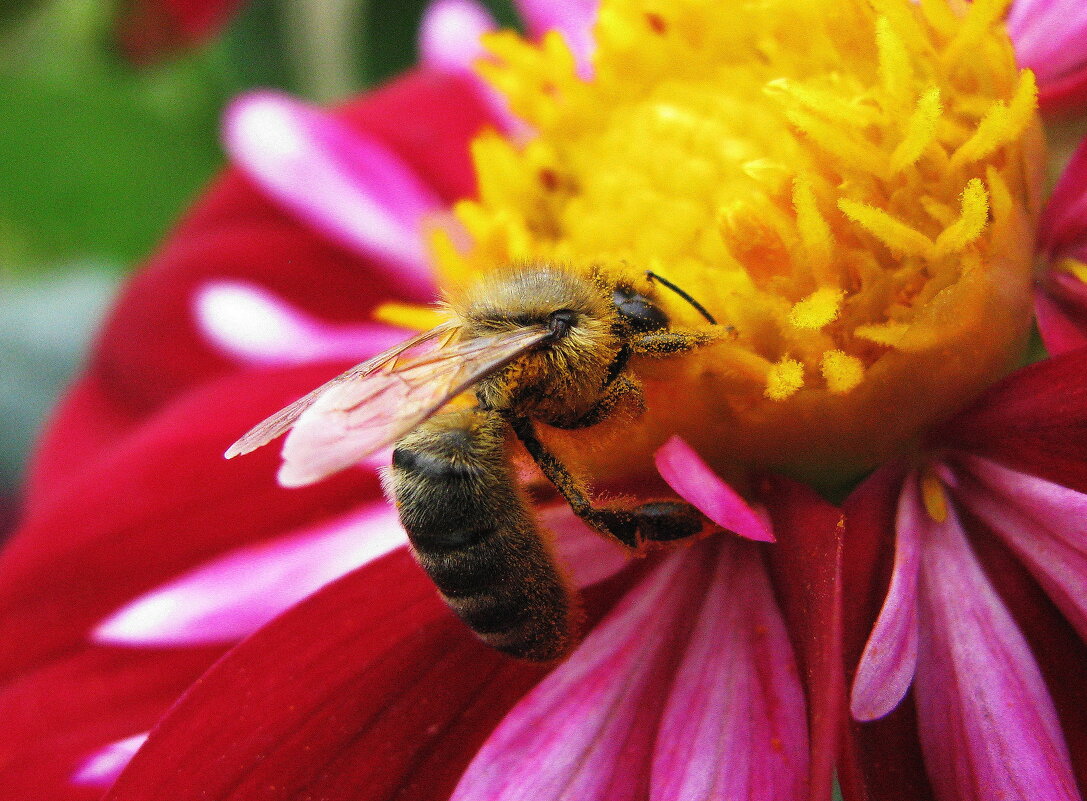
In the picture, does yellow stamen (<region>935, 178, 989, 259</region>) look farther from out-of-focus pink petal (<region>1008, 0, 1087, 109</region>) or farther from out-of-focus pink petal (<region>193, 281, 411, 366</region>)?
out-of-focus pink petal (<region>193, 281, 411, 366</region>)

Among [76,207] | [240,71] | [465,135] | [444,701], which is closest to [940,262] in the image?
[444,701]

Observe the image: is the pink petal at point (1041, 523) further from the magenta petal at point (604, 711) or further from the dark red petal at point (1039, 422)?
the magenta petal at point (604, 711)

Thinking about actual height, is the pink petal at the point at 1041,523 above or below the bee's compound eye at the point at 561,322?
below

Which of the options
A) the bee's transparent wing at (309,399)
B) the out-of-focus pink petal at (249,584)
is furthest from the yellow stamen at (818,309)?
the out-of-focus pink petal at (249,584)

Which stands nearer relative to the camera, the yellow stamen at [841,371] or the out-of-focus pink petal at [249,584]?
the yellow stamen at [841,371]

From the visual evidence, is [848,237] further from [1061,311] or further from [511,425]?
[511,425]

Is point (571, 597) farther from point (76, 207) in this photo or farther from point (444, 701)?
point (76, 207)
